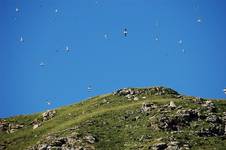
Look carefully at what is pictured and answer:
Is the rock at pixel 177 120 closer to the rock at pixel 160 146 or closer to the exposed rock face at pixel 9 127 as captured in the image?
the rock at pixel 160 146

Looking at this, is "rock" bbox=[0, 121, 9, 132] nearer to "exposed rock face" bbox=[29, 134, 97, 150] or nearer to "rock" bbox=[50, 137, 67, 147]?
"exposed rock face" bbox=[29, 134, 97, 150]

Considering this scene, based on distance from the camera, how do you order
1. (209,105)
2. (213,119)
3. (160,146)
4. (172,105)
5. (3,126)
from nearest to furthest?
(160,146) → (213,119) → (172,105) → (209,105) → (3,126)

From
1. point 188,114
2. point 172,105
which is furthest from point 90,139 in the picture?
point 172,105

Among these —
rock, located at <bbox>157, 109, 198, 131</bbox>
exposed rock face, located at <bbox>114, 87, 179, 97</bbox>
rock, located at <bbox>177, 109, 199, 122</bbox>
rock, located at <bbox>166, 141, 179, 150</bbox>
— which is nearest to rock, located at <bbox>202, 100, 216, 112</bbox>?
rock, located at <bbox>177, 109, 199, 122</bbox>

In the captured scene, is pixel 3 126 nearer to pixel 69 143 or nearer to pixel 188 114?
pixel 69 143

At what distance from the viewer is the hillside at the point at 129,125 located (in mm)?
115819

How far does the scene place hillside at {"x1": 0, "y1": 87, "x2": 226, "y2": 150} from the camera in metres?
116

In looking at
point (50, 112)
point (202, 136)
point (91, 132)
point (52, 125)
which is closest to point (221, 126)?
point (202, 136)

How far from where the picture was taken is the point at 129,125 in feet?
415

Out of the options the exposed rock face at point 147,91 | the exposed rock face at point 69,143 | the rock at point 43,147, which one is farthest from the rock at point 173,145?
the exposed rock face at point 147,91

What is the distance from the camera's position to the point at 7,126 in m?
155

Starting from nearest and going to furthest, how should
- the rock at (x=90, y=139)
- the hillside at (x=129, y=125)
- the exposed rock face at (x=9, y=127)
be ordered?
the hillside at (x=129, y=125), the rock at (x=90, y=139), the exposed rock face at (x=9, y=127)

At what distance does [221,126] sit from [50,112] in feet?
193

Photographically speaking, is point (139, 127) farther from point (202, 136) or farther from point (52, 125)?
point (52, 125)
